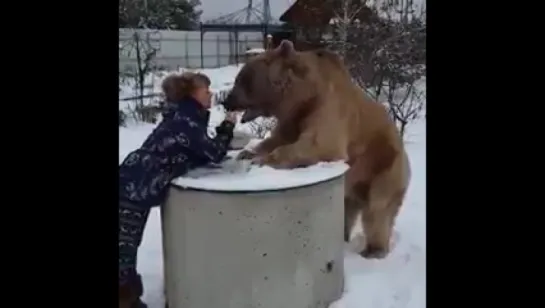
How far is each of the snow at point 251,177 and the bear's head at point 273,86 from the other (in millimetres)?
125

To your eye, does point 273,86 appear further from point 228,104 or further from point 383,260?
point 383,260

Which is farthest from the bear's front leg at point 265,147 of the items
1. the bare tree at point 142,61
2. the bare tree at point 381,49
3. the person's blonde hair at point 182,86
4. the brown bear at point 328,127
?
the bare tree at point 381,49

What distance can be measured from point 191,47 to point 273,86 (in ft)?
1.90

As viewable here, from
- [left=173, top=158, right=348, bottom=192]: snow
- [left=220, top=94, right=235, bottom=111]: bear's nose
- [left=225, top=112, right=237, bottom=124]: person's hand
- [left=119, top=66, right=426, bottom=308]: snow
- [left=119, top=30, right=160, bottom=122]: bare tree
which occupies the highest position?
[left=119, top=30, right=160, bottom=122]: bare tree

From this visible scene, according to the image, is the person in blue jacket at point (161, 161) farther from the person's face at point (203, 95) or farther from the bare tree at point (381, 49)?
the bare tree at point (381, 49)

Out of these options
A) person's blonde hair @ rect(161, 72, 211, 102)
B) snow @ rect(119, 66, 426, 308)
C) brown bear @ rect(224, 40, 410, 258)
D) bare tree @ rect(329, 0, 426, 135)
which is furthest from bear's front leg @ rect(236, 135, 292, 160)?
bare tree @ rect(329, 0, 426, 135)

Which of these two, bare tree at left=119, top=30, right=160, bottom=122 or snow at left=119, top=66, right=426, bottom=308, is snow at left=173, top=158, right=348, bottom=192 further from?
bare tree at left=119, top=30, right=160, bottom=122

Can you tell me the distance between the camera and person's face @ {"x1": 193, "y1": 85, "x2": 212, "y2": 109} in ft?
4.26

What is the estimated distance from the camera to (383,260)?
1.63m
